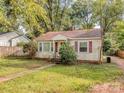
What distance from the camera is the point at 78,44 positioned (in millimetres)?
23609

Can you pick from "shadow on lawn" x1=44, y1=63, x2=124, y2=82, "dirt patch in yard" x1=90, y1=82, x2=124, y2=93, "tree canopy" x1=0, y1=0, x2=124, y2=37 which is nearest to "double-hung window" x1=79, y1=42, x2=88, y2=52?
"shadow on lawn" x1=44, y1=63, x2=124, y2=82

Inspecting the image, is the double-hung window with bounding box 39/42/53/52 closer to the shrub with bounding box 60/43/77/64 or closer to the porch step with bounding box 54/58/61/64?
the porch step with bounding box 54/58/61/64

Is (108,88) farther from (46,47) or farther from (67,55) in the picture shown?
(46,47)

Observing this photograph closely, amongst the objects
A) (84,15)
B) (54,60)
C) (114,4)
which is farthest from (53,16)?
(54,60)

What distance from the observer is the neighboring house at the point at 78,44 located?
2244 centimetres

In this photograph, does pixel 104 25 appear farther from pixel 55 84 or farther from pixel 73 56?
pixel 55 84

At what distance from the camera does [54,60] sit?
23641 millimetres

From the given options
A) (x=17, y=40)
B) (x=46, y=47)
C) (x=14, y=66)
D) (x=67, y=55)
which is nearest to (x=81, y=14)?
(x=17, y=40)

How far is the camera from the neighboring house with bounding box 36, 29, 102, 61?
22438mm

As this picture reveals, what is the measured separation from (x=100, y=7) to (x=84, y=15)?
6.54 metres

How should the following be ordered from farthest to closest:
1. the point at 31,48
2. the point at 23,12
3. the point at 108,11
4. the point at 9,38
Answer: the point at 108,11 → the point at 9,38 → the point at 31,48 → the point at 23,12

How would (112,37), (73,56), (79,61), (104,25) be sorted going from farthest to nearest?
1. (104,25)
2. (112,37)
3. (79,61)
4. (73,56)

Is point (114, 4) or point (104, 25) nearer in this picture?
point (114, 4)

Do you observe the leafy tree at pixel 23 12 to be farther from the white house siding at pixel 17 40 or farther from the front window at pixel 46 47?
the white house siding at pixel 17 40
